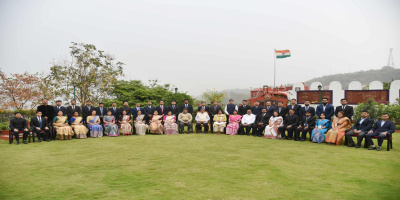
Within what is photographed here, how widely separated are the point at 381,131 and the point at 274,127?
11.8 ft

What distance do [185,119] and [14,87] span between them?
15303 mm

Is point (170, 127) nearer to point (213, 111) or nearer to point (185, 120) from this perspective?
point (185, 120)

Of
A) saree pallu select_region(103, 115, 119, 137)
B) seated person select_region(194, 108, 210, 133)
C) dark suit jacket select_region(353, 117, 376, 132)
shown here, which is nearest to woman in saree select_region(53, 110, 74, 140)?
saree pallu select_region(103, 115, 119, 137)

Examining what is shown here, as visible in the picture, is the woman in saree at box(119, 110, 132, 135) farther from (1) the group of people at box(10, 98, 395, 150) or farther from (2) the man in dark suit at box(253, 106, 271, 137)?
(2) the man in dark suit at box(253, 106, 271, 137)

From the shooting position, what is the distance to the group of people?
8.68 m

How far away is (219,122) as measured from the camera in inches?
471

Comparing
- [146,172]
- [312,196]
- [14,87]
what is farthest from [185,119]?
[14,87]

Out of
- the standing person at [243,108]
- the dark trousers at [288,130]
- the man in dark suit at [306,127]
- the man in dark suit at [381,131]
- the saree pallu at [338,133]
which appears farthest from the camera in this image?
the standing person at [243,108]

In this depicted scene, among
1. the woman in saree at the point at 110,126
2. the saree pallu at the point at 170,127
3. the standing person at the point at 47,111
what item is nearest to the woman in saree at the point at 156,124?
the saree pallu at the point at 170,127

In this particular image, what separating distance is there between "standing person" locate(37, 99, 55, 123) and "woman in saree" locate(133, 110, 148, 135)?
3.42 metres

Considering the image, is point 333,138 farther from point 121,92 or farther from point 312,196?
point 121,92

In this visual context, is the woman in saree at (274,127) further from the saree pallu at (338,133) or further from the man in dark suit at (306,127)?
the saree pallu at (338,133)

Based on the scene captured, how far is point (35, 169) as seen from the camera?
5.27 metres

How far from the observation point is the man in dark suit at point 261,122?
10930 mm
